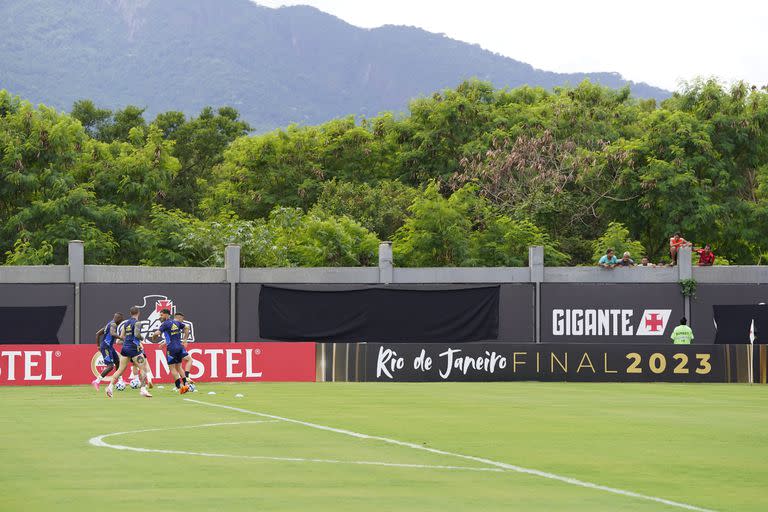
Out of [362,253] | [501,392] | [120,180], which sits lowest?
[501,392]

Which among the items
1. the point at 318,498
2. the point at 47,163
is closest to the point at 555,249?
the point at 47,163

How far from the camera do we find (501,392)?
1152 inches

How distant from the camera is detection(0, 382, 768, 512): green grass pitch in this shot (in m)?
11.1

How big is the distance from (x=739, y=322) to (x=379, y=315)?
1166cm

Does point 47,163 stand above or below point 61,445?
above

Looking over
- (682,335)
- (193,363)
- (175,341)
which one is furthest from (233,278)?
(682,335)

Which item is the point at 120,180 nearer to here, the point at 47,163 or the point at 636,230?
Answer: the point at 47,163

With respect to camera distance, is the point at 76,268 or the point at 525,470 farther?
the point at 76,268

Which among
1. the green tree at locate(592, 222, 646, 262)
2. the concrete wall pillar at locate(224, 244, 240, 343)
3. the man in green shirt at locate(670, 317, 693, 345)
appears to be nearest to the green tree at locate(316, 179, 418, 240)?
the green tree at locate(592, 222, 646, 262)

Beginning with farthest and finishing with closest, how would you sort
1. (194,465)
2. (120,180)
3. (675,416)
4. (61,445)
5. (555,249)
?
1. (120,180)
2. (555,249)
3. (675,416)
4. (61,445)
5. (194,465)

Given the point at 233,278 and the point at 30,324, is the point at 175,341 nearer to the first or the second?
the point at 30,324

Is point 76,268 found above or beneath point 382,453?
above

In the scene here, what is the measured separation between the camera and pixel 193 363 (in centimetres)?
3334

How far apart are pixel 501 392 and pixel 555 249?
98.6 ft
